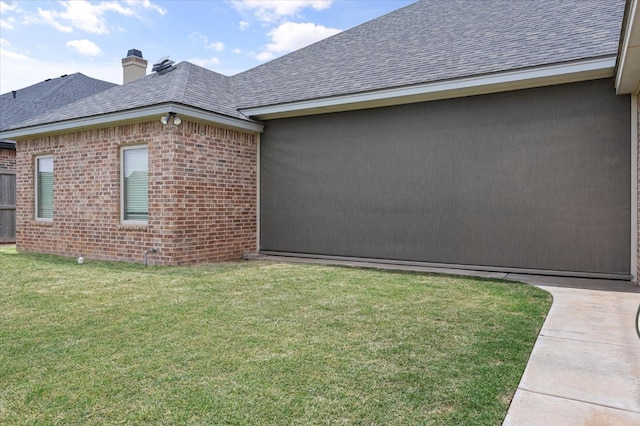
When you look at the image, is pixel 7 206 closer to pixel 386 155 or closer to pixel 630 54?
pixel 386 155

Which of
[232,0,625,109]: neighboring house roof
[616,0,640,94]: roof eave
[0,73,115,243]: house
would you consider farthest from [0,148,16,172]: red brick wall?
[616,0,640,94]: roof eave

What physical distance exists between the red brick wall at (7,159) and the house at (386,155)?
115 inches

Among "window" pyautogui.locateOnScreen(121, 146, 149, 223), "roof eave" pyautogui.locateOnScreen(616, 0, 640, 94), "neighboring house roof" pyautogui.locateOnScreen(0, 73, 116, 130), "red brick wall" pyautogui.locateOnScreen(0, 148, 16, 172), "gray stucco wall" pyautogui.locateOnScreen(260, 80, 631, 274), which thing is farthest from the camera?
"neighboring house roof" pyautogui.locateOnScreen(0, 73, 116, 130)

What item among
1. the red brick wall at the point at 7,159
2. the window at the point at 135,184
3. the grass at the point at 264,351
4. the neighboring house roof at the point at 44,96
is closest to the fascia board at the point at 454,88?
the window at the point at 135,184

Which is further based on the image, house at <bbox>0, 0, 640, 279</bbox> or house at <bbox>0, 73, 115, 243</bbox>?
house at <bbox>0, 73, 115, 243</bbox>

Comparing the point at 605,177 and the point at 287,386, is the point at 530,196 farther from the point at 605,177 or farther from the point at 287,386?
the point at 287,386

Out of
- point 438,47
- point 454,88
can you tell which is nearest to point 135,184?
point 454,88

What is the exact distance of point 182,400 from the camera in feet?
7.47

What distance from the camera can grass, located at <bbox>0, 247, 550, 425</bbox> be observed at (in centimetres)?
219

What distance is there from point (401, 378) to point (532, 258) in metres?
4.71

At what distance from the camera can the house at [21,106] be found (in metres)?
11.9

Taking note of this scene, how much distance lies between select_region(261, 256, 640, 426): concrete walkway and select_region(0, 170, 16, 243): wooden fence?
1362 centimetres

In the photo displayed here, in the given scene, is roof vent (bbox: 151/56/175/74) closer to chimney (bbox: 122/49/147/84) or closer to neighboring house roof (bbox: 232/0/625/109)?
neighboring house roof (bbox: 232/0/625/109)

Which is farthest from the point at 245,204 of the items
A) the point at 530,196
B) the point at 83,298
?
the point at 530,196
